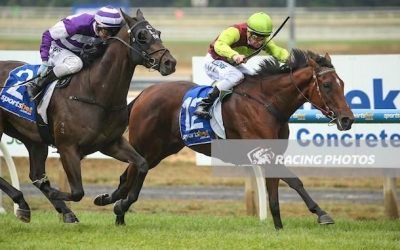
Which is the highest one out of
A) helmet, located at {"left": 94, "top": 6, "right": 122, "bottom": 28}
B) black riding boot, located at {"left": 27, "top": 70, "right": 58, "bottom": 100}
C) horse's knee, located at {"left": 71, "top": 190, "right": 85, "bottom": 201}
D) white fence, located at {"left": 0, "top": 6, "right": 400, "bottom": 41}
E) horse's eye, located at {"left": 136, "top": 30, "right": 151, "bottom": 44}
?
helmet, located at {"left": 94, "top": 6, "right": 122, "bottom": 28}

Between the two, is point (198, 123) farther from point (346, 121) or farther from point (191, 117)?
point (346, 121)

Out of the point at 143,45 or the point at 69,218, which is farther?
the point at 69,218

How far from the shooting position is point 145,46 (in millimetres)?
8797

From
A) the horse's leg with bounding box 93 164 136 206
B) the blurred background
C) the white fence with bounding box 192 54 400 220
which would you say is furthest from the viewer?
the blurred background

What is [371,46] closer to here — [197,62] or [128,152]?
[197,62]

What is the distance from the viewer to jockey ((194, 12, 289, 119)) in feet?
31.4

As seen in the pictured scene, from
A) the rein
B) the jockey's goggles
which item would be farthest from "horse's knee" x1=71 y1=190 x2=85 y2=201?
the jockey's goggles

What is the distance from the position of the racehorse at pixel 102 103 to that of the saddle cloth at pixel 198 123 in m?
0.97

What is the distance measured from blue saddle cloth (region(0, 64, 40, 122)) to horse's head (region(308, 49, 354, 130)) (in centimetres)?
278

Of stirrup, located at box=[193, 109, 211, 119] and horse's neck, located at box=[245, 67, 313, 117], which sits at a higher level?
horse's neck, located at box=[245, 67, 313, 117]

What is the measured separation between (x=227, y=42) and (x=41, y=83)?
1.95 meters

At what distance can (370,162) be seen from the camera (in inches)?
450

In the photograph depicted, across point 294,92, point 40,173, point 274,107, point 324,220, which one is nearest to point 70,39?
point 40,173

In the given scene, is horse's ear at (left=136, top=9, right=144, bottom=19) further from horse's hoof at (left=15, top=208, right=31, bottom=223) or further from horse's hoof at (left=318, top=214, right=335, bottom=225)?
horse's hoof at (left=318, top=214, right=335, bottom=225)
